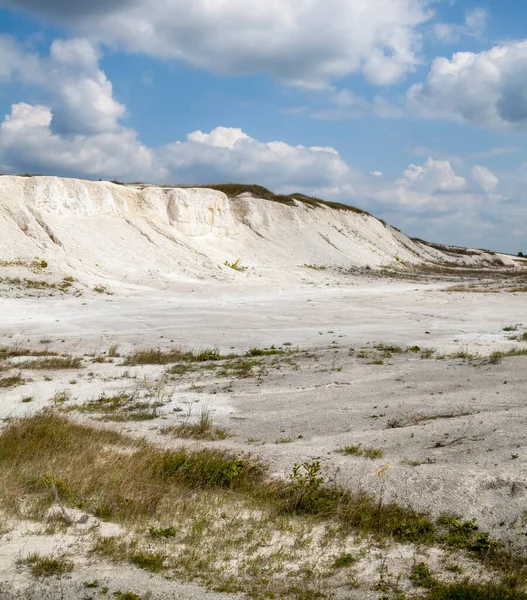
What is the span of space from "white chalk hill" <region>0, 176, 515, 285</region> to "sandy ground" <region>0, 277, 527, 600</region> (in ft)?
30.9

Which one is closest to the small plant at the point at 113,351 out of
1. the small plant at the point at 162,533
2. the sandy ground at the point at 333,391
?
the sandy ground at the point at 333,391

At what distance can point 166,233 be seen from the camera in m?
42.8

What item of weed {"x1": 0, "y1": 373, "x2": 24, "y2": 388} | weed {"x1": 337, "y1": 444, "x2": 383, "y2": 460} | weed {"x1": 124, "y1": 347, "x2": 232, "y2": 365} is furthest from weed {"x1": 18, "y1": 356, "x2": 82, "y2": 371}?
weed {"x1": 337, "y1": 444, "x2": 383, "y2": 460}

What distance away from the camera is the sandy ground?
6.01 m

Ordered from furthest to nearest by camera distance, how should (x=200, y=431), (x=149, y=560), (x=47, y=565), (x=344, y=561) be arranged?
(x=200, y=431), (x=344, y=561), (x=149, y=560), (x=47, y=565)

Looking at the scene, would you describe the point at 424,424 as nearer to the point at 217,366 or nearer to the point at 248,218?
the point at 217,366

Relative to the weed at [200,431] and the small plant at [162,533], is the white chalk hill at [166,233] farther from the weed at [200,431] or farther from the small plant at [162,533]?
the small plant at [162,533]

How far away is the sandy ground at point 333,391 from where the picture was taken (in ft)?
19.7

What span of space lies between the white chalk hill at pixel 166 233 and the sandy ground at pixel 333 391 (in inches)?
371

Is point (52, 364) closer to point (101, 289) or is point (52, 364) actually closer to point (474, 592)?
point (474, 592)

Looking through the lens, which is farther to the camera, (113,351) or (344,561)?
(113,351)

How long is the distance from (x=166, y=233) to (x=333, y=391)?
33.7 m

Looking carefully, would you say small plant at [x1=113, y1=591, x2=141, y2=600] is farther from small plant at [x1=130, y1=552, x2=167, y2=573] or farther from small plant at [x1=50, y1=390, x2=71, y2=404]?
small plant at [x1=50, y1=390, x2=71, y2=404]

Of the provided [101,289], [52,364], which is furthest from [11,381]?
[101,289]
